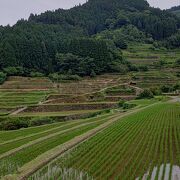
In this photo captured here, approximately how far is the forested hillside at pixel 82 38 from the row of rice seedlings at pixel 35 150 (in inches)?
2142

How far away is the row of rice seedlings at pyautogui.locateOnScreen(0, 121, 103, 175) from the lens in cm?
1921

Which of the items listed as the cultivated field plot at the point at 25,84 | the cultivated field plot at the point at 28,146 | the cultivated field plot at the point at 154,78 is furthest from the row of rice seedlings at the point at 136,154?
the cultivated field plot at the point at 154,78

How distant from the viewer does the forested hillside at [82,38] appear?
289ft

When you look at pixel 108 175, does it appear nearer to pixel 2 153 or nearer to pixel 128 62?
pixel 2 153

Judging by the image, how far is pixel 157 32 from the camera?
5586 inches

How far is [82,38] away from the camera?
101 metres

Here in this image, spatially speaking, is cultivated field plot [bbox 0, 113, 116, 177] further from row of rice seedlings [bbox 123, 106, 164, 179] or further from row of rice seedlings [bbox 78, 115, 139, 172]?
row of rice seedlings [bbox 123, 106, 164, 179]

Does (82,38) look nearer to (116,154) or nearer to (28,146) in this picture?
(28,146)

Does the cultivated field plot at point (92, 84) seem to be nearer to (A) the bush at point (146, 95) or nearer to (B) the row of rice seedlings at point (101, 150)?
(A) the bush at point (146, 95)

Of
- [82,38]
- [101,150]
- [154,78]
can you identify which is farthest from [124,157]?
[82,38]

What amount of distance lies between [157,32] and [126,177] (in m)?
131

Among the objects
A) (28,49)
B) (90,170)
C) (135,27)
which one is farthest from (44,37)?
(90,170)

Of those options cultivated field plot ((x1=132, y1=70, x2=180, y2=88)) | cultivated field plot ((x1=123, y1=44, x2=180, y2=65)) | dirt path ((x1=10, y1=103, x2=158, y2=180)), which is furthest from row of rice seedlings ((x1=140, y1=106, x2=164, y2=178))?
cultivated field plot ((x1=123, y1=44, x2=180, y2=65))

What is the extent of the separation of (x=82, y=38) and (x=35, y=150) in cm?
7995
